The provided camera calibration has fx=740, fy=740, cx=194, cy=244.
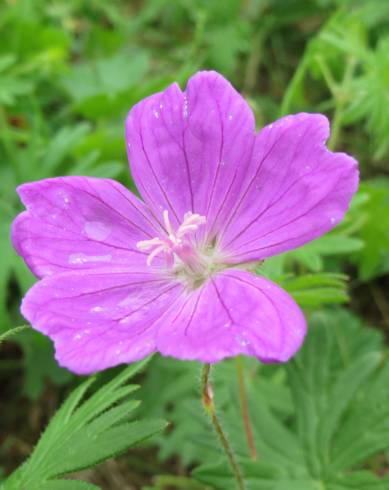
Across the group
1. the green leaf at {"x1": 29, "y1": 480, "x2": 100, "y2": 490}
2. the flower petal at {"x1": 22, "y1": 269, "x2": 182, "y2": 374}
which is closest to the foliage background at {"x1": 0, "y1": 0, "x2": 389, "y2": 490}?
the green leaf at {"x1": 29, "y1": 480, "x2": 100, "y2": 490}

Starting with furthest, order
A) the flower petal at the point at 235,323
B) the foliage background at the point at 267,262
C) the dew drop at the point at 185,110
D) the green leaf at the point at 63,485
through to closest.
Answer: the foliage background at the point at 267,262 → the dew drop at the point at 185,110 → the green leaf at the point at 63,485 → the flower petal at the point at 235,323

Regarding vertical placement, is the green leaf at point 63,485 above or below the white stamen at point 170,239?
below

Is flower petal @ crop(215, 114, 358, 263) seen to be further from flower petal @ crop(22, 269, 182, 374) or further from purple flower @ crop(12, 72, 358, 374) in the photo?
flower petal @ crop(22, 269, 182, 374)

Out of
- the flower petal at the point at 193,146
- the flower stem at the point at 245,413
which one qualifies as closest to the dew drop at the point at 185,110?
the flower petal at the point at 193,146

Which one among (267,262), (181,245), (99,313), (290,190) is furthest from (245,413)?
(290,190)

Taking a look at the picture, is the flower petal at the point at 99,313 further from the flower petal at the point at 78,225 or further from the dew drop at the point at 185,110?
the dew drop at the point at 185,110

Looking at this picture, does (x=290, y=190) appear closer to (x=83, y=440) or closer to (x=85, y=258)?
(x=85, y=258)

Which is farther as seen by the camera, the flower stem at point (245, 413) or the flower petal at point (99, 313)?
the flower stem at point (245, 413)

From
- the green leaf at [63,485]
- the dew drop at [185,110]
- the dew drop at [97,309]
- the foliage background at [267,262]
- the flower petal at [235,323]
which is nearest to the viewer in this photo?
the flower petal at [235,323]
